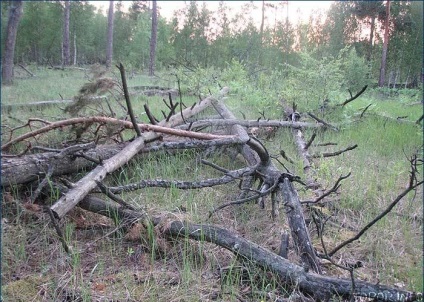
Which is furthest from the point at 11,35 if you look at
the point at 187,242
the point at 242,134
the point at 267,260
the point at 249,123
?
the point at 249,123

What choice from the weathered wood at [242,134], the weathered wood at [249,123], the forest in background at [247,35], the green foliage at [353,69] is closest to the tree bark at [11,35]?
the forest in background at [247,35]

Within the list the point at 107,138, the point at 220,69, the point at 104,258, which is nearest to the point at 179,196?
the point at 104,258

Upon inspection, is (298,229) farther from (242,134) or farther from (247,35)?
(247,35)

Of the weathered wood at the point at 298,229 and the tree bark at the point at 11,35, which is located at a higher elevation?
the tree bark at the point at 11,35

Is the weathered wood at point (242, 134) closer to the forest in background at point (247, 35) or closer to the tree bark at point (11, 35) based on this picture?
the forest in background at point (247, 35)

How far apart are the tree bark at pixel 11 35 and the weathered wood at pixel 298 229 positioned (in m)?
1.90

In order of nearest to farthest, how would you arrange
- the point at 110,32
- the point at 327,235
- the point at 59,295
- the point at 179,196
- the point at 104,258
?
the point at 59,295 → the point at 104,258 → the point at 327,235 → the point at 179,196 → the point at 110,32

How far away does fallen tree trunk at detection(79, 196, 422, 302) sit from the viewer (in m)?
1.72

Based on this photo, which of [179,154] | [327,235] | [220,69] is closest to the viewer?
[327,235]

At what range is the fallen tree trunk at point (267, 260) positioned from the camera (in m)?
1.72

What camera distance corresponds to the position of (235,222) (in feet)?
9.46

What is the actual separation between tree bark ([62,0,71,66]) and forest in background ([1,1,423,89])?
34 millimetres

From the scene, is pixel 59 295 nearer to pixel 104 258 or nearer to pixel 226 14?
pixel 104 258

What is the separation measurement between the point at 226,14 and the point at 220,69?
13.2 ft
